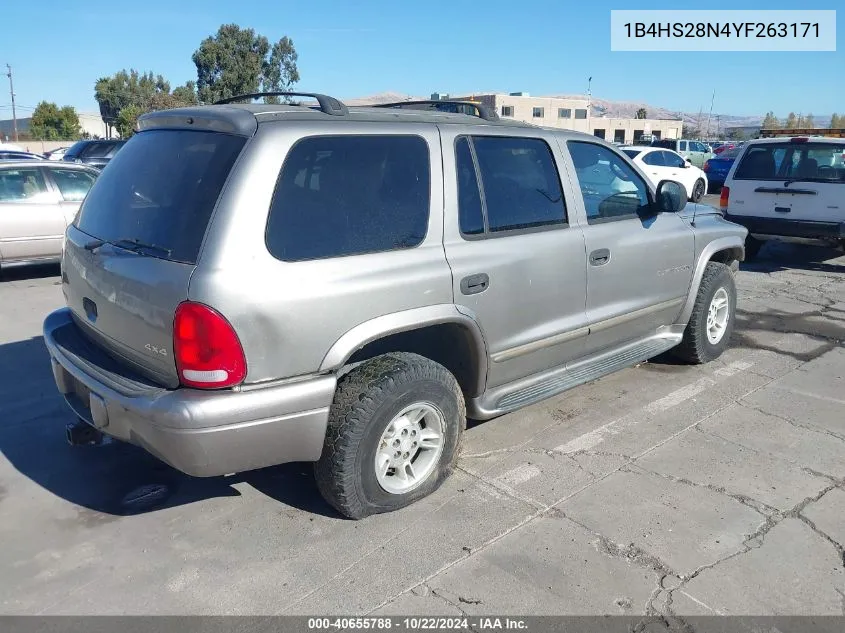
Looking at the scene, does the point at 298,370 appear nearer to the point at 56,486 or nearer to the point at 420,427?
the point at 420,427

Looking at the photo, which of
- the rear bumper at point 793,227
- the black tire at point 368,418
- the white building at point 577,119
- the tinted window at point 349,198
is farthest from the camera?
the white building at point 577,119

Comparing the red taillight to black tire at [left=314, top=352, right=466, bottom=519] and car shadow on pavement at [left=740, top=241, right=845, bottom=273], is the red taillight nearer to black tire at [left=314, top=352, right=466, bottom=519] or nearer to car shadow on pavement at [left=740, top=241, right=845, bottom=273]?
black tire at [left=314, top=352, right=466, bottom=519]

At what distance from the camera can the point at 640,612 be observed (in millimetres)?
2668

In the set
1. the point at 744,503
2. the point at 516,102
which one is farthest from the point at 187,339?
the point at 516,102

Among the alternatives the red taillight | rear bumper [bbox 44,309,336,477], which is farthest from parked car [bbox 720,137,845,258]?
the red taillight

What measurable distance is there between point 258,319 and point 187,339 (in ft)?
0.93

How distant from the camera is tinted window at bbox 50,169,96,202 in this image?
8914 millimetres

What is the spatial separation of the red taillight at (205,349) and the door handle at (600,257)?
2.24 meters

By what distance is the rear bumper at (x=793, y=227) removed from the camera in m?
8.52

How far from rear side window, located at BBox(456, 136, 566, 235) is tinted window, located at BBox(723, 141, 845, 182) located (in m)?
6.43

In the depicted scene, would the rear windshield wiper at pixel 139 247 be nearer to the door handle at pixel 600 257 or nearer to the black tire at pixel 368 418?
the black tire at pixel 368 418

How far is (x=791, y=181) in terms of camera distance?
351 inches

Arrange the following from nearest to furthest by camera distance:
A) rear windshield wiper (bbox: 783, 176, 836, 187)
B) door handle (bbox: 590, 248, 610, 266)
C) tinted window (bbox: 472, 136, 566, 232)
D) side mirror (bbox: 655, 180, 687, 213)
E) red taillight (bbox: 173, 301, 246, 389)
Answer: red taillight (bbox: 173, 301, 246, 389), tinted window (bbox: 472, 136, 566, 232), door handle (bbox: 590, 248, 610, 266), side mirror (bbox: 655, 180, 687, 213), rear windshield wiper (bbox: 783, 176, 836, 187)

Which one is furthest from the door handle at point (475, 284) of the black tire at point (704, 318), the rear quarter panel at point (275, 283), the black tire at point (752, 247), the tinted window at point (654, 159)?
the tinted window at point (654, 159)
